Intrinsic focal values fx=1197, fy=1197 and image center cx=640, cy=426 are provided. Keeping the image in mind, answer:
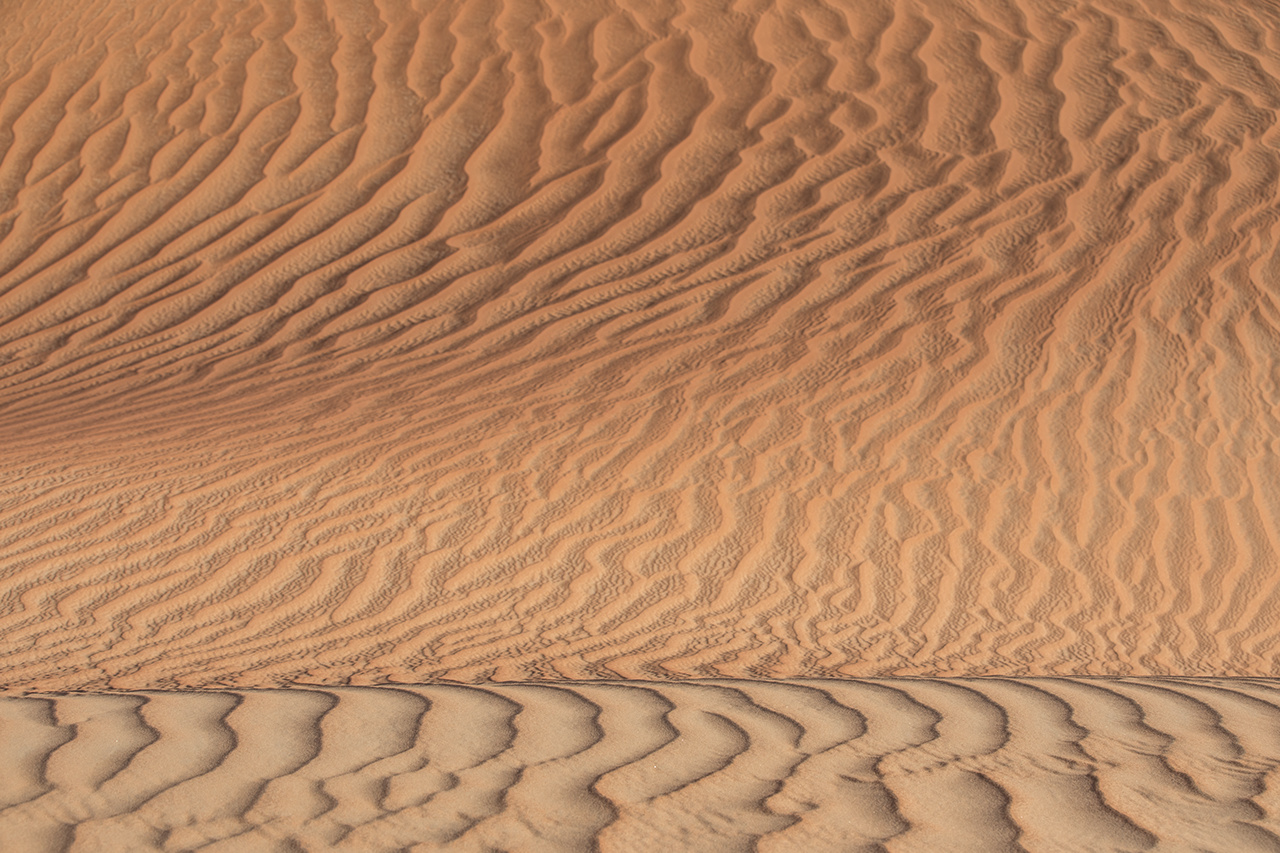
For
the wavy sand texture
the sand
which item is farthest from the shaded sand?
the wavy sand texture

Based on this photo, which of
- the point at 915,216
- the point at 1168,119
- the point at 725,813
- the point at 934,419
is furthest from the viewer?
the point at 1168,119

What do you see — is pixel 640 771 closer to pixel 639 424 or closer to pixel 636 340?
pixel 639 424

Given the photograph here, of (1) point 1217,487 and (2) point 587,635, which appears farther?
(1) point 1217,487

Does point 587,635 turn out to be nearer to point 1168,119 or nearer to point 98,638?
point 98,638

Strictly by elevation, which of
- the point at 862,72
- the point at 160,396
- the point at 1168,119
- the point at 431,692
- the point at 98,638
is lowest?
the point at 431,692

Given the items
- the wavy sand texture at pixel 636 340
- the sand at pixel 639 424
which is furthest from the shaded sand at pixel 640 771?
the wavy sand texture at pixel 636 340

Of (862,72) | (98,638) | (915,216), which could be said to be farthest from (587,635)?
(862,72)

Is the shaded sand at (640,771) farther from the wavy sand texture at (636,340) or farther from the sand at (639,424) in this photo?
the wavy sand texture at (636,340)
